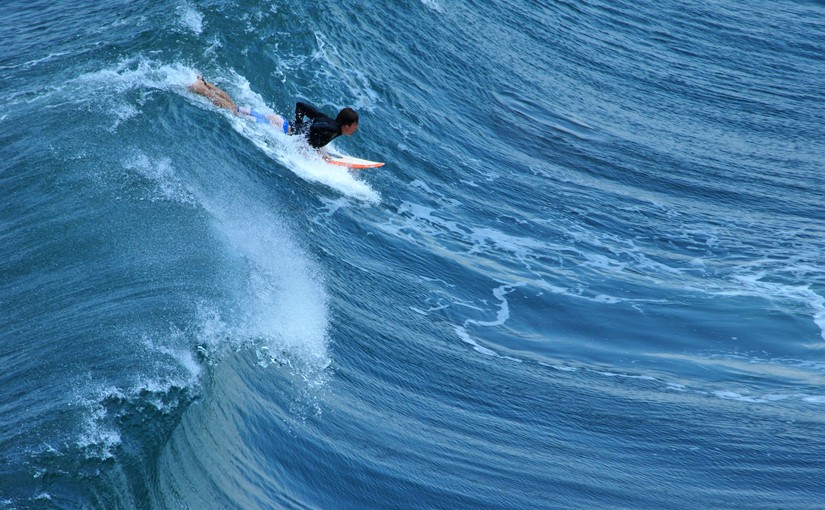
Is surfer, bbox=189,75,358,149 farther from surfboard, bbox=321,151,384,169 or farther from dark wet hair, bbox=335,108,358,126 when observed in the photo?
surfboard, bbox=321,151,384,169

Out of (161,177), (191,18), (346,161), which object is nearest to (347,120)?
(346,161)

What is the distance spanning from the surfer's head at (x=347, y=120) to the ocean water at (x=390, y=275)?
1.04 m

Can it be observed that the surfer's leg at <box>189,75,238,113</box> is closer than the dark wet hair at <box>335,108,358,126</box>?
No

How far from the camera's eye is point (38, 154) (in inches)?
389

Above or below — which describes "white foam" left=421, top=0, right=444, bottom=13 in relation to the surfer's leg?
above

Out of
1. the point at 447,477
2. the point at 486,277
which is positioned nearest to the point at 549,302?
the point at 486,277

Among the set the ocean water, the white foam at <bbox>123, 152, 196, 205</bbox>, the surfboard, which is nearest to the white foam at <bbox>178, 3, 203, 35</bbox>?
the ocean water

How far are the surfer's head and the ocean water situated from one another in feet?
3.43

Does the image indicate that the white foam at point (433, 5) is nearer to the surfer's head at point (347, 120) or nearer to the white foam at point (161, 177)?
the surfer's head at point (347, 120)

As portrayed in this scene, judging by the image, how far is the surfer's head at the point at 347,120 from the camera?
35.3 ft

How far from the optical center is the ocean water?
21.6 ft

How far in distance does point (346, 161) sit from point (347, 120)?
1.22m

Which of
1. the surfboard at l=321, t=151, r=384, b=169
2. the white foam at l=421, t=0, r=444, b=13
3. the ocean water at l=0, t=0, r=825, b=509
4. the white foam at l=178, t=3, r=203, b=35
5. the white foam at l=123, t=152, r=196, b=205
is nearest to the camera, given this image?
the ocean water at l=0, t=0, r=825, b=509

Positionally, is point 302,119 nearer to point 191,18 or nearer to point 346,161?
point 346,161
